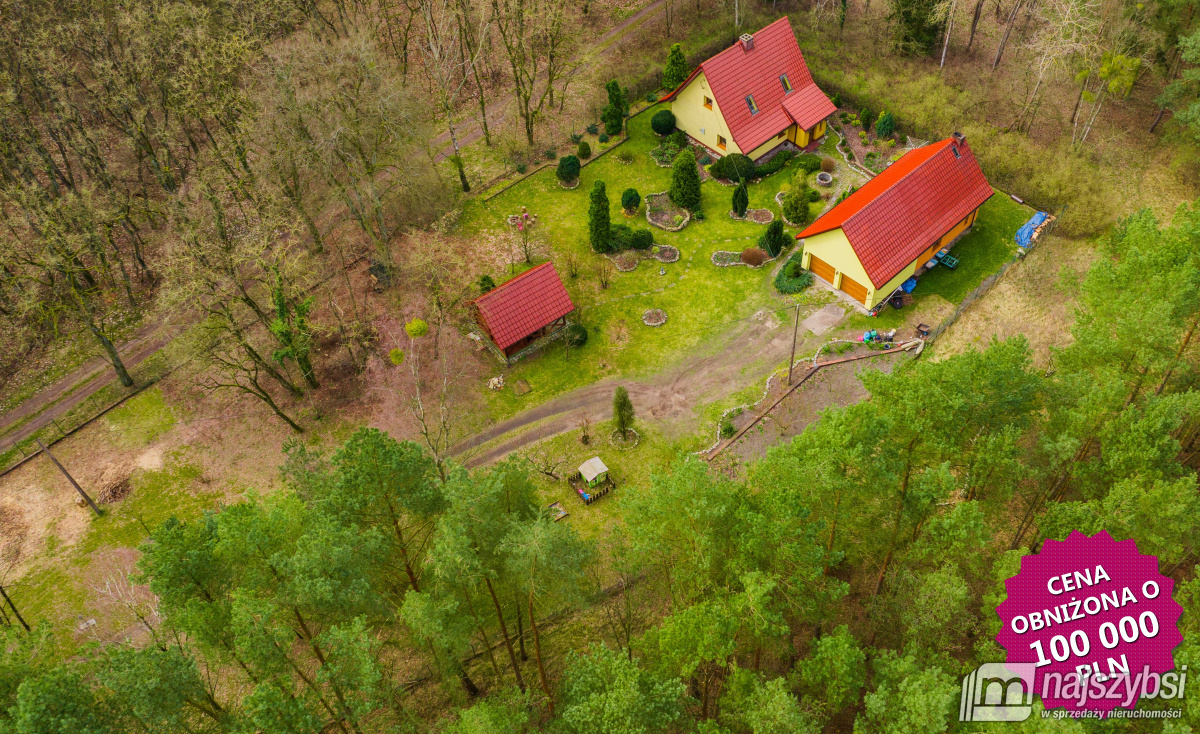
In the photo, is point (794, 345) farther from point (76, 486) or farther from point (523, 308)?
point (76, 486)

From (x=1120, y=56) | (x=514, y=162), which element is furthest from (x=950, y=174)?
(x=514, y=162)

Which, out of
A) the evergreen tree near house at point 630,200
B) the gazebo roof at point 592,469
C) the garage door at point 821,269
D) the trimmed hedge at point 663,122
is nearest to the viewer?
→ the gazebo roof at point 592,469

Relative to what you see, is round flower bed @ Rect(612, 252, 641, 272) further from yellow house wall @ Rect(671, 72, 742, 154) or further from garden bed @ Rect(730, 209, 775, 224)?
yellow house wall @ Rect(671, 72, 742, 154)

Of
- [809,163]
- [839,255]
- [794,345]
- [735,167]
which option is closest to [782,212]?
[735,167]

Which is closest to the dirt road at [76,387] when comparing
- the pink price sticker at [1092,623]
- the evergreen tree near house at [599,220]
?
the evergreen tree near house at [599,220]

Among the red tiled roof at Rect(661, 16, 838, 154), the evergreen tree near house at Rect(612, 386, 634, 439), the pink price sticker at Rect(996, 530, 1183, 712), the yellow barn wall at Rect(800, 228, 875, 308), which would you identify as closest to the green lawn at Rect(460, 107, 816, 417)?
the yellow barn wall at Rect(800, 228, 875, 308)

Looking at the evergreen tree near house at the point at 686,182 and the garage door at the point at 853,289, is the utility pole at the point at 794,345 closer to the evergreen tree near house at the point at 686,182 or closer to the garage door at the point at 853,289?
the garage door at the point at 853,289
